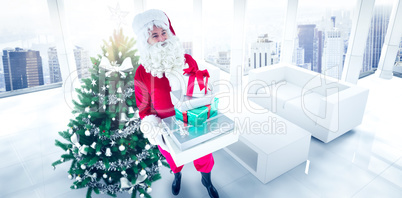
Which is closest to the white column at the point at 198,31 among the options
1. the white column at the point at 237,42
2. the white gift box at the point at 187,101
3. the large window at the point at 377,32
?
the white column at the point at 237,42

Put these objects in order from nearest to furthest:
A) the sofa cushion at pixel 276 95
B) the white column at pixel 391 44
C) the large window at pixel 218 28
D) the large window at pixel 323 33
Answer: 1. the sofa cushion at pixel 276 95
2. the large window at pixel 323 33
3. the white column at pixel 391 44
4. the large window at pixel 218 28

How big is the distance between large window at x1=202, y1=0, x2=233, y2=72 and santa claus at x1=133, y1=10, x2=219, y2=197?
345cm

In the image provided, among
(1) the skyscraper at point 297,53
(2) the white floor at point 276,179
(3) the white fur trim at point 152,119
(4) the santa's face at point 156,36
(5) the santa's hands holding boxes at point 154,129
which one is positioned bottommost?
(2) the white floor at point 276,179

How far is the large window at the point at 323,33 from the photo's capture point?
15.3 ft

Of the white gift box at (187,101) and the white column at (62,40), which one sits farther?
the white column at (62,40)

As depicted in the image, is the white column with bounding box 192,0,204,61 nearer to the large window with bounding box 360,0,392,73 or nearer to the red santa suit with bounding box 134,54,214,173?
the large window with bounding box 360,0,392,73

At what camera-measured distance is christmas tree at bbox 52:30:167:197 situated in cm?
200

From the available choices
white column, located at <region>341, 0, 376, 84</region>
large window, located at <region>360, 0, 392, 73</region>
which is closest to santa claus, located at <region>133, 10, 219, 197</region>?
white column, located at <region>341, 0, 376, 84</region>

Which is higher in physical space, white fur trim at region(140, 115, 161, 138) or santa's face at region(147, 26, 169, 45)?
santa's face at region(147, 26, 169, 45)

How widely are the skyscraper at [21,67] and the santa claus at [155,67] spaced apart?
369 centimetres

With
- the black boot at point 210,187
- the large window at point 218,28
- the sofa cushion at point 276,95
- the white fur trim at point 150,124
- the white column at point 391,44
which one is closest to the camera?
the white fur trim at point 150,124

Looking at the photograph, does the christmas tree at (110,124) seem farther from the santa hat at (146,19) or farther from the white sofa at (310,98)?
the white sofa at (310,98)

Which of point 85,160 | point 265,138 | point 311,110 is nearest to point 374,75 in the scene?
point 311,110

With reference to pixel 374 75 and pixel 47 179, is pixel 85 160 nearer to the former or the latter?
pixel 47 179
